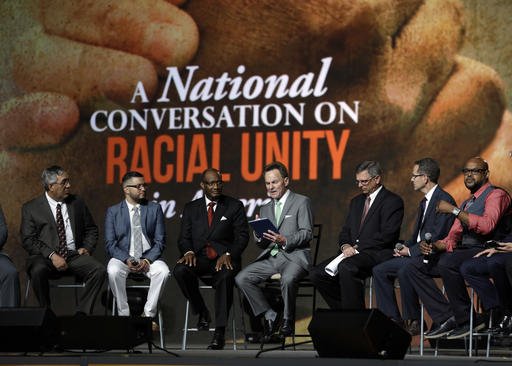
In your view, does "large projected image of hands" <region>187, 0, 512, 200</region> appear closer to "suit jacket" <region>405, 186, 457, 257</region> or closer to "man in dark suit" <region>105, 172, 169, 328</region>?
"suit jacket" <region>405, 186, 457, 257</region>

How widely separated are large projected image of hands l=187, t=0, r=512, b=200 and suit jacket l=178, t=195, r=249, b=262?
1031 mm

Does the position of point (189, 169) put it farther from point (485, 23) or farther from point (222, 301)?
point (485, 23)

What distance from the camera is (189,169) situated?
8344 millimetres

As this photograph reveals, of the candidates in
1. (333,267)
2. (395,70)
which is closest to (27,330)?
(333,267)

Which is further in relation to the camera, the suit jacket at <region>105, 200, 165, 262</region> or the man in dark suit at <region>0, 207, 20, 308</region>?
the suit jacket at <region>105, 200, 165, 262</region>

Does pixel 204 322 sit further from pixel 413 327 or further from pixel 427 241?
pixel 427 241

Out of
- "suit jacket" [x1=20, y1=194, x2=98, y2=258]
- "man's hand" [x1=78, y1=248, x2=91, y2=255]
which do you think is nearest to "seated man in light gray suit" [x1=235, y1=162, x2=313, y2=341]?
"man's hand" [x1=78, y1=248, x2=91, y2=255]

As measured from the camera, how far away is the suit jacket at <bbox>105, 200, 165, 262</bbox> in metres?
7.38

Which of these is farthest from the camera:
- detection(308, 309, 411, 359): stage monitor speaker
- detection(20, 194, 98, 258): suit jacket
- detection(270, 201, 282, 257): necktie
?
detection(20, 194, 98, 258): suit jacket

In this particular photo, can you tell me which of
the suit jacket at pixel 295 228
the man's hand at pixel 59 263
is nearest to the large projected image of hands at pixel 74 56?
the man's hand at pixel 59 263

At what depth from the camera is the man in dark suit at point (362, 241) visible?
660 centimetres

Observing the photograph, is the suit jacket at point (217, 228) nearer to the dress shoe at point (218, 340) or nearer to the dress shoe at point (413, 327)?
the dress shoe at point (218, 340)

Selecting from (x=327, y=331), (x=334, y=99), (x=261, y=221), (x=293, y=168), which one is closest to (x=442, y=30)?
(x=334, y=99)

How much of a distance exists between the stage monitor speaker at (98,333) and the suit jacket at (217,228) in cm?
164
